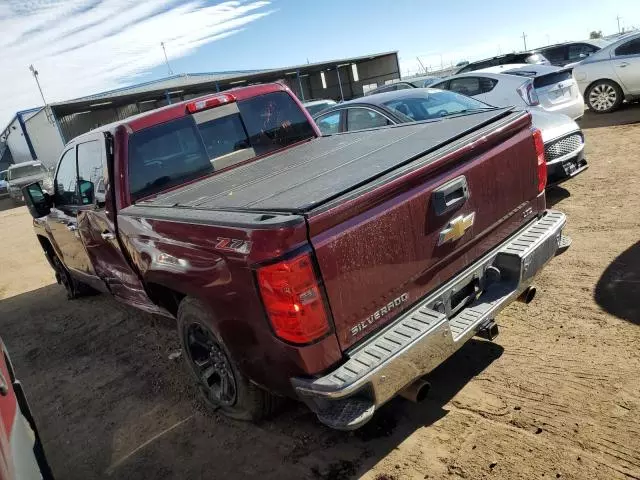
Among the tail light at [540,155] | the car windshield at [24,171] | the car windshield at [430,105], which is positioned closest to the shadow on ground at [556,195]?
the car windshield at [430,105]

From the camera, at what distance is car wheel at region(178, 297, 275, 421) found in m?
3.05

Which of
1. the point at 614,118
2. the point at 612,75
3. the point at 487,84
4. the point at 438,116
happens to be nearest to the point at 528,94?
the point at 487,84

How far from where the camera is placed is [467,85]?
9.45 meters

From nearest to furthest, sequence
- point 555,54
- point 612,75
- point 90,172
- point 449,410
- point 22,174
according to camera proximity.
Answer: point 449,410 < point 90,172 < point 612,75 < point 555,54 < point 22,174

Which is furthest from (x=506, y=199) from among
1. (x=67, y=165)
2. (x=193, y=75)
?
(x=193, y=75)

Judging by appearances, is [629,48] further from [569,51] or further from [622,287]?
[622,287]

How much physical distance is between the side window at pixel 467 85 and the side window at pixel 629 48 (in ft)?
13.5

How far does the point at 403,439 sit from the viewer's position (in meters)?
2.88

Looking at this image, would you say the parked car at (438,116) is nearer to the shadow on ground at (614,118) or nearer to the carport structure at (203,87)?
the shadow on ground at (614,118)

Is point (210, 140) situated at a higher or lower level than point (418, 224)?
higher

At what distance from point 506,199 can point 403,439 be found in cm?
159

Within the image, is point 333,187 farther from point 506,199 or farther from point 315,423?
point 315,423

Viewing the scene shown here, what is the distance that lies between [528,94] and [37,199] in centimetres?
722

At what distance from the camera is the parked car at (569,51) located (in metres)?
15.8
